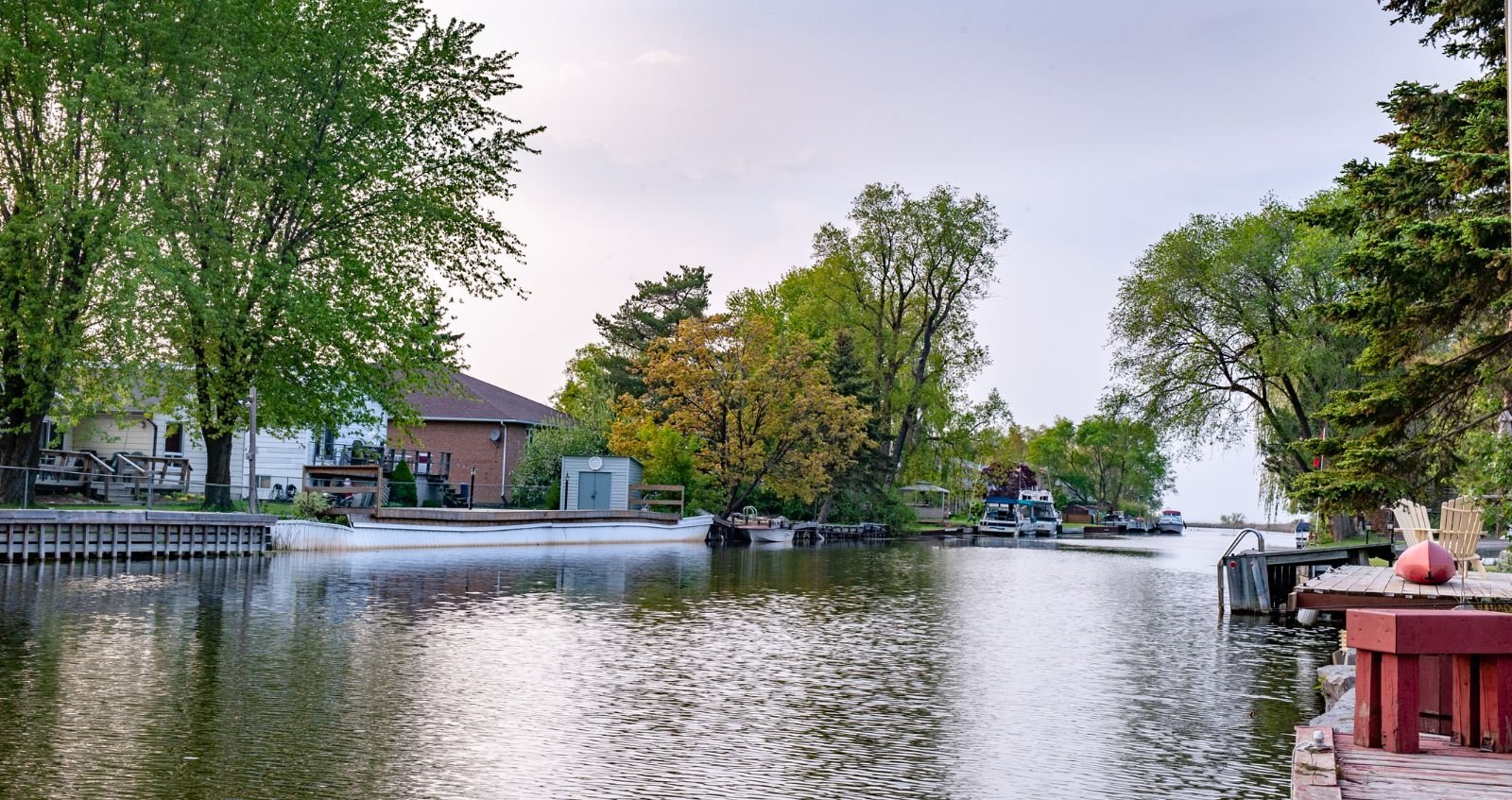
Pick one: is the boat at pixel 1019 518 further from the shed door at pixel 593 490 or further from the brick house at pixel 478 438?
the shed door at pixel 593 490

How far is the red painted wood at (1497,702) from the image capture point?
722 cm

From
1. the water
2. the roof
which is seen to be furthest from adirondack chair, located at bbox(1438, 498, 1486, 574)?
the roof

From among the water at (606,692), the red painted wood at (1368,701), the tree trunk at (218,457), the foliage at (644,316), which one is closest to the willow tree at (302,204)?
the tree trunk at (218,457)

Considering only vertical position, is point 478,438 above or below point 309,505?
above

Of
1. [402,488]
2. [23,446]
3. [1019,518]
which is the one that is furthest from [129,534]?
[1019,518]

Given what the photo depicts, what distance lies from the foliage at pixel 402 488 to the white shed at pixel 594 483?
7.15 metres

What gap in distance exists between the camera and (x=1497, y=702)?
7.26m

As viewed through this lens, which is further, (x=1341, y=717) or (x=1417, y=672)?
(x=1341, y=717)

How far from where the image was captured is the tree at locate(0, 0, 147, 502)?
31.0 metres

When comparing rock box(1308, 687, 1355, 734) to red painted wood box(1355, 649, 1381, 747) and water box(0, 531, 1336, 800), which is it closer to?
water box(0, 531, 1336, 800)

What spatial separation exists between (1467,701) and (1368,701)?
598 millimetres

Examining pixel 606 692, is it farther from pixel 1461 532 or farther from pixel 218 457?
pixel 218 457

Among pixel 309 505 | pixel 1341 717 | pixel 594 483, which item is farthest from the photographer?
pixel 594 483

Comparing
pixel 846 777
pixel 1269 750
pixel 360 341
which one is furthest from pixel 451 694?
pixel 360 341
